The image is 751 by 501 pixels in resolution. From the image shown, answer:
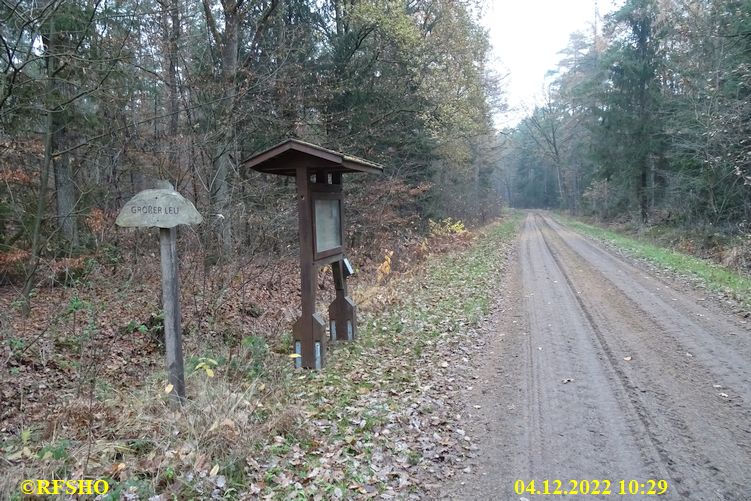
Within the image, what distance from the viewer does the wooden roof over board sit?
6.00m

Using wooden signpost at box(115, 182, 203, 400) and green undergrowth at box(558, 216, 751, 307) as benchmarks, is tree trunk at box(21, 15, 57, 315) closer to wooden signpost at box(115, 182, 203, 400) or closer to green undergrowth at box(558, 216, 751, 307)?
wooden signpost at box(115, 182, 203, 400)

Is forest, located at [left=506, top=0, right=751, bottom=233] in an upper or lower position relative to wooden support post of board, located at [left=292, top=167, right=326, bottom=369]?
upper

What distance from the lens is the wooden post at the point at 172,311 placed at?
15.1 feet

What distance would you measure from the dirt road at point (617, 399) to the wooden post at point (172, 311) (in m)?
2.93

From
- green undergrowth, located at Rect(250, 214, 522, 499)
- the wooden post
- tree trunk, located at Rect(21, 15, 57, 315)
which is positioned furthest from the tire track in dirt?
tree trunk, located at Rect(21, 15, 57, 315)

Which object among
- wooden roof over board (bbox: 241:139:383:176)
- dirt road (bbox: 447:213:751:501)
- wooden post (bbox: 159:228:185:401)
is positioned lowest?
dirt road (bbox: 447:213:751:501)

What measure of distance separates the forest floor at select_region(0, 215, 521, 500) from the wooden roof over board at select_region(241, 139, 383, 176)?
95.9 inches

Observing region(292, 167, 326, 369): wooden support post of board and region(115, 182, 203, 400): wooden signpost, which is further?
region(292, 167, 326, 369): wooden support post of board

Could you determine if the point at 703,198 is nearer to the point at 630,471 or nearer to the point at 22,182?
the point at 630,471

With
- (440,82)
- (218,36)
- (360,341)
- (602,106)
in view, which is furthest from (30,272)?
(602,106)

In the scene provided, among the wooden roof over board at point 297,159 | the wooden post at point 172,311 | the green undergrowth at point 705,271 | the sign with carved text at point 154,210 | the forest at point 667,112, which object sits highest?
the forest at point 667,112

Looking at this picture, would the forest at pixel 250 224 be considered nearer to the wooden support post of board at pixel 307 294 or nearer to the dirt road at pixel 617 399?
the wooden support post of board at pixel 307 294

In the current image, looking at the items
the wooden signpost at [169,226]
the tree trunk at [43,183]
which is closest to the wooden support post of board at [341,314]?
the wooden signpost at [169,226]

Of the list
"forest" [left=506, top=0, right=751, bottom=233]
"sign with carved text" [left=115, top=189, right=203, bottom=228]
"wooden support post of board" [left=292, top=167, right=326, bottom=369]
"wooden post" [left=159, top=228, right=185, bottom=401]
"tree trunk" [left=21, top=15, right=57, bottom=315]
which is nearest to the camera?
"sign with carved text" [left=115, top=189, right=203, bottom=228]
